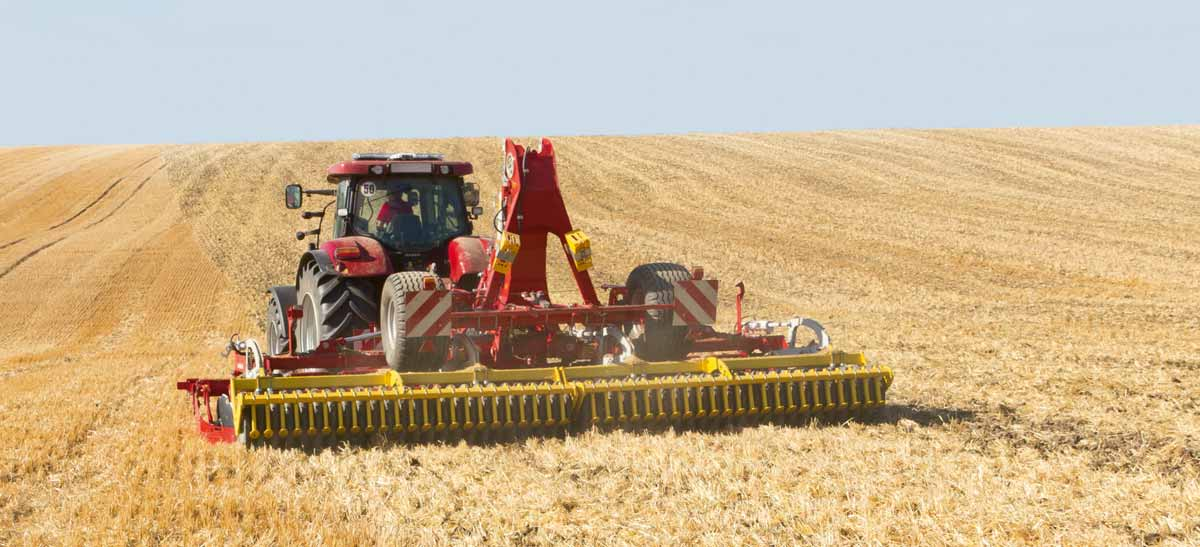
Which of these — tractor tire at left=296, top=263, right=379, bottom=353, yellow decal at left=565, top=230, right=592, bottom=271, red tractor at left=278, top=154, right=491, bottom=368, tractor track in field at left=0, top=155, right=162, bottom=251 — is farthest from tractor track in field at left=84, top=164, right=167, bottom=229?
yellow decal at left=565, top=230, right=592, bottom=271

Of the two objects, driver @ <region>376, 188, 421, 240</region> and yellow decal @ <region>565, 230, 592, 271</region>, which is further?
driver @ <region>376, 188, 421, 240</region>

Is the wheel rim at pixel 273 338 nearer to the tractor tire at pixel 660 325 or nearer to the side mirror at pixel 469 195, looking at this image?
the side mirror at pixel 469 195

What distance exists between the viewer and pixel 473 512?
5223mm

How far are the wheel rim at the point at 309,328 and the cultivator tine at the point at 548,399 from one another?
2.10m

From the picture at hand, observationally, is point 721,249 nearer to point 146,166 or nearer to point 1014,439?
point 1014,439

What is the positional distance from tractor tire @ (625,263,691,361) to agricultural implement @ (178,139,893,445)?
0.01 meters

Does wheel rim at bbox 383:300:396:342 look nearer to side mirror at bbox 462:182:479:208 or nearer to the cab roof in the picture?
the cab roof

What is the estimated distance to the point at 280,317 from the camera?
1012 cm

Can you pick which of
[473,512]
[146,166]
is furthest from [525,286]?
[146,166]

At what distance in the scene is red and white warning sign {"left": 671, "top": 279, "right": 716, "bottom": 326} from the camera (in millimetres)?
8133

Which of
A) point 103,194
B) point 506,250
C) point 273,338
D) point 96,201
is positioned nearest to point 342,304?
point 506,250

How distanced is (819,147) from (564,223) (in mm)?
31756

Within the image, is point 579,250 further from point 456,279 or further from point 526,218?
point 456,279

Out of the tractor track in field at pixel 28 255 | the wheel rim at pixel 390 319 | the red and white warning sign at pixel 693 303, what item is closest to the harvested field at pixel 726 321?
the tractor track in field at pixel 28 255
